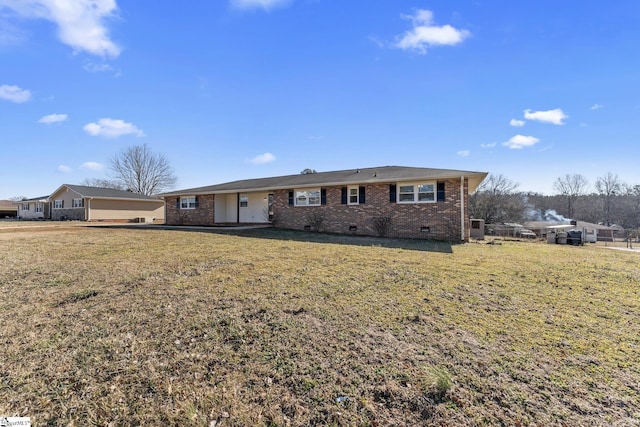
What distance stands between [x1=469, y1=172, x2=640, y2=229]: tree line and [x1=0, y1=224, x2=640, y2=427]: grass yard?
36.0 meters

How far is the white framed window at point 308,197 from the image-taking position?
16.5 m

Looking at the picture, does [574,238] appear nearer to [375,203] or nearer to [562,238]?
[562,238]

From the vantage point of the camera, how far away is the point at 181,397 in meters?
2.29

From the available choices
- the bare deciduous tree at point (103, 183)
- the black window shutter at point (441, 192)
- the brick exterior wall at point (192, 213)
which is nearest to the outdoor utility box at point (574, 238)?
the black window shutter at point (441, 192)

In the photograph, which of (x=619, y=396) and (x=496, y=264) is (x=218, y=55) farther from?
(x=619, y=396)

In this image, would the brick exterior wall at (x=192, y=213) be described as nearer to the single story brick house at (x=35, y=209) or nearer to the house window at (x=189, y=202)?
the house window at (x=189, y=202)

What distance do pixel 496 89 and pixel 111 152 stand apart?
163 feet

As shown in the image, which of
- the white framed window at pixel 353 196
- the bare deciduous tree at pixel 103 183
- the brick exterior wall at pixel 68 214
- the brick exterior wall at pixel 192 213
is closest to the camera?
the white framed window at pixel 353 196

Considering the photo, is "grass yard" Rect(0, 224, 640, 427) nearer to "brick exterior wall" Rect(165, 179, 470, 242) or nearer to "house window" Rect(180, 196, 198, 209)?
"brick exterior wall" Rect(165, 179, 470, 242)

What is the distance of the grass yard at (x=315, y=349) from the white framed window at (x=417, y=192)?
7981 mm

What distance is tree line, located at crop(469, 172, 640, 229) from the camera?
3741 cm

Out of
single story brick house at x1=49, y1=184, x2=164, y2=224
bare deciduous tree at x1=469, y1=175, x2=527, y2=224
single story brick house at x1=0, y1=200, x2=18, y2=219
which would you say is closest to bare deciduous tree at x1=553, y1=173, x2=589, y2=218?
bare deciduous tree at x1=469, y1=175, x2=527, y2=224

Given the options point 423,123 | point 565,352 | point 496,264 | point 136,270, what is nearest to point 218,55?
point 136,270

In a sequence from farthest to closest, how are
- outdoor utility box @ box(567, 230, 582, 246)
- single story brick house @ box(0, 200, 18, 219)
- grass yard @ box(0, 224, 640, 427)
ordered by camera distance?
single story brick house @ box(0, 200, 18, 219) < outdoor utility box @ box(567, 230, 582, 246) < grass yard @ box(0, 224, 640, 427)
